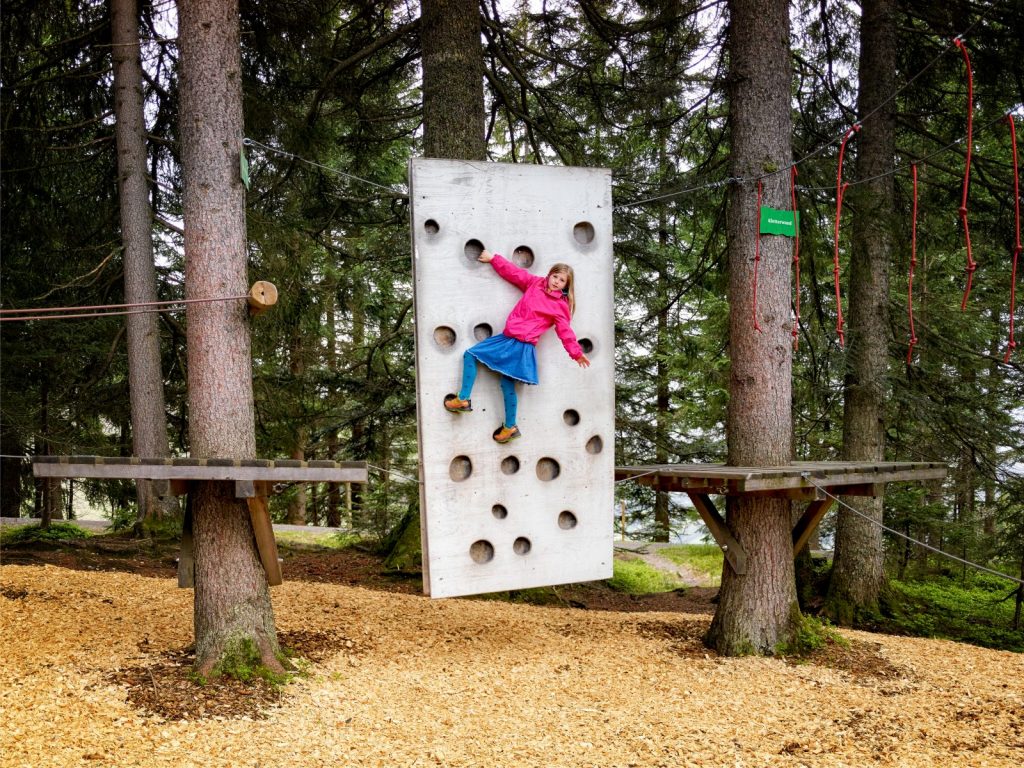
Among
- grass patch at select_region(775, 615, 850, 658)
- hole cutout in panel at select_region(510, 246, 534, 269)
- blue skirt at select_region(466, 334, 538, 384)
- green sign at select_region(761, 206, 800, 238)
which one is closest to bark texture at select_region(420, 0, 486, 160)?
hole cutout in panel at select_region(510, 246, 534, 269)

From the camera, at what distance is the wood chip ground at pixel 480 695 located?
4.42 metres

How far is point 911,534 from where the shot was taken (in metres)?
10.4

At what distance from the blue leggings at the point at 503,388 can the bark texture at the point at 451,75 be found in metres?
2.82

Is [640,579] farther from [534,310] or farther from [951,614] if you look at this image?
[534,310]

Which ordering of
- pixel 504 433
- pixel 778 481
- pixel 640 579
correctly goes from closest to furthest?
1. pixel 504 433
2. pixel 778 481
3. pixel 640 579

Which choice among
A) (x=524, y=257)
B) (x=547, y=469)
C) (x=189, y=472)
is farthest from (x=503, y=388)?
(x=189, y=472)

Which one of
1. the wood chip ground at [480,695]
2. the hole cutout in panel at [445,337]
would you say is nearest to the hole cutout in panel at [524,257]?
the hole cutout in panel at [445,337]

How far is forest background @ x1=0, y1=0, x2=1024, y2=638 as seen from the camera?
8.35 m

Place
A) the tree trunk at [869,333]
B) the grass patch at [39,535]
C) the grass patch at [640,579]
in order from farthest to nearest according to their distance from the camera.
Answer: the grass patch at [640,579]
the grass patch at [39,535]
the tree trunk at [869,333]

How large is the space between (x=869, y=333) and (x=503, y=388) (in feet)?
16.5

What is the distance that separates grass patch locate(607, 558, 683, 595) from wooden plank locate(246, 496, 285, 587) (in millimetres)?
5722

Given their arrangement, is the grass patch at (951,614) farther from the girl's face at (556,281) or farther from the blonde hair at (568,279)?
the girl's face at (556,281)

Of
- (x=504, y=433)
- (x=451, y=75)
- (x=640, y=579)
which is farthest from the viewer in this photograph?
(x=640, y=579)

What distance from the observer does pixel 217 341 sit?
535cm
